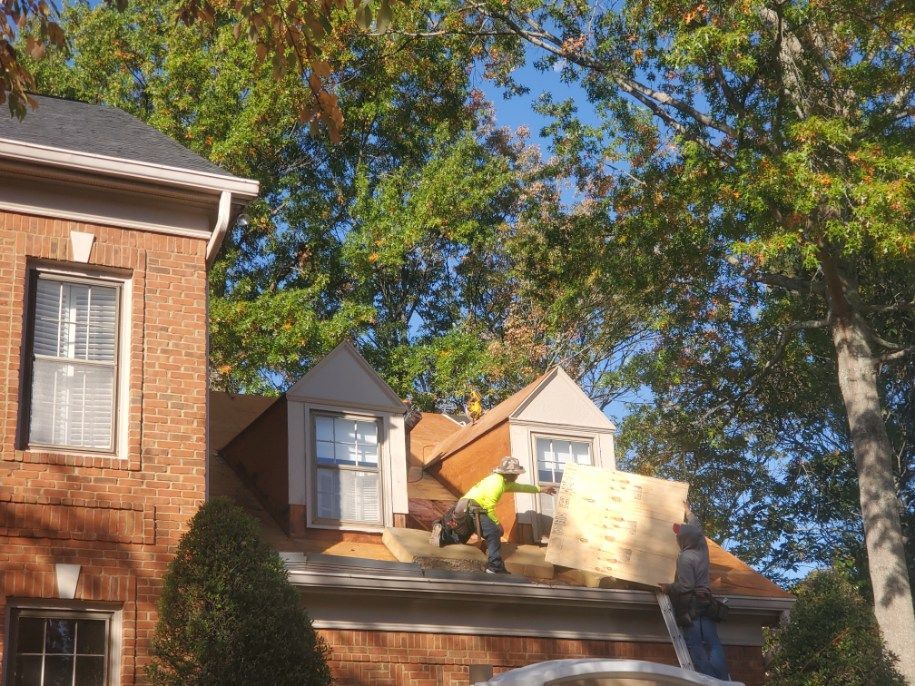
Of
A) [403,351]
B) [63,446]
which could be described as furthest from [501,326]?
[63,446]

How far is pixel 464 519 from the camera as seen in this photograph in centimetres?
1306

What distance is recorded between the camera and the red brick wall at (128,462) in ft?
A: 33.3

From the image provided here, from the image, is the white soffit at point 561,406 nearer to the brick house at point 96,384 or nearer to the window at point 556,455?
the window at point 556,455

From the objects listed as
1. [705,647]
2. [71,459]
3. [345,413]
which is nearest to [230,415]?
[345,413]

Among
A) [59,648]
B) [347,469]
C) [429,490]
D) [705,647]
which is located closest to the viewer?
[59,648]

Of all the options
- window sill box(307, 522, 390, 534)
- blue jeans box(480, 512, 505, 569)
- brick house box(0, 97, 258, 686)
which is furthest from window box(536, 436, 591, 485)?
brick house box(0, 97, 258, 686)

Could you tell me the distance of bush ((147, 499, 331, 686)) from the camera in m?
9.56

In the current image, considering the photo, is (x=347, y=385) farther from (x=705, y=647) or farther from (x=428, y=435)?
(x=705, y=647)

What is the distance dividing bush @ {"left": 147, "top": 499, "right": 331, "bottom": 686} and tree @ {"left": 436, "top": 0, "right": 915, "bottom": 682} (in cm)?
941

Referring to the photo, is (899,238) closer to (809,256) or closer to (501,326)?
(809,256)

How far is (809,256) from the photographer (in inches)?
A: 640

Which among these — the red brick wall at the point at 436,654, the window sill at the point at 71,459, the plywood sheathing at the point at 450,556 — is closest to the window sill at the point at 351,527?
the plywood sheathing at the point at 450,556

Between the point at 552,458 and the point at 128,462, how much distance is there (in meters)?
6.00

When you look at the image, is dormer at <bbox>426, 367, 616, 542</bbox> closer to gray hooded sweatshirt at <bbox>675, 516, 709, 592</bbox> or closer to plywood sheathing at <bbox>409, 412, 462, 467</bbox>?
plywood sheathing at <bbox>409, 412, 462, 467</bbox>
